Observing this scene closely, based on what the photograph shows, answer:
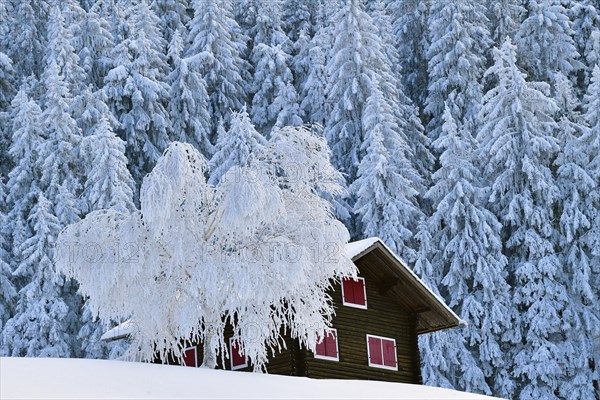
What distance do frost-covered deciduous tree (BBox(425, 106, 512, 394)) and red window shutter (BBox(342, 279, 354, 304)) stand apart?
13.7 m

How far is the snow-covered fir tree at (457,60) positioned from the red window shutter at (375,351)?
24.5m

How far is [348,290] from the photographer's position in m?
38.5

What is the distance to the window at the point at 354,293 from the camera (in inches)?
1508

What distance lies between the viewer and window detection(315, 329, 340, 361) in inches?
1459

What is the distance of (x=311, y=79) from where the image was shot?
210 feet

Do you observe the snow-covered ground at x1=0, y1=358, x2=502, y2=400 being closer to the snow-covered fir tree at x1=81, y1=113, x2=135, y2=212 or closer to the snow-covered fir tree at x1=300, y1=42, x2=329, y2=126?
the snow-covered fir tree at x1=81, y1=113, x2=135, y2=212

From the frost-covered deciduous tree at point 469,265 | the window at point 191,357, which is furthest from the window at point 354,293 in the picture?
the frost-covered deciduous tree at point 469,265

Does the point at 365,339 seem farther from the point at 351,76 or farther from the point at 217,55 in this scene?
the point at 217,55

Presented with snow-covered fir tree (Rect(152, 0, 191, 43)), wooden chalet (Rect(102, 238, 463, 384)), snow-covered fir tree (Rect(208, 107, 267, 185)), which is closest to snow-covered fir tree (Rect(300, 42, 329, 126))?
snow-covered fir tree (Rect(208, 107, 267, 185))

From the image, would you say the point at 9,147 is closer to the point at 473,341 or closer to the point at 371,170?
the point at 371,170

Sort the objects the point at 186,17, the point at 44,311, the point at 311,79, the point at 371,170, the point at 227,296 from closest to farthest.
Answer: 1. the point at 227,296
2. the point at 44,311
3. the point at 371,170
4. the point at 311,79
5. the point at 186,17

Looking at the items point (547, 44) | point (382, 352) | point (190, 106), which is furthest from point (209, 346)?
point (547, 44)

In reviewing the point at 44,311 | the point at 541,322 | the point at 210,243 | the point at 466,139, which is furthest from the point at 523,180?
the point at 210,243

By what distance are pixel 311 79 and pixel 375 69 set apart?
167 inches
